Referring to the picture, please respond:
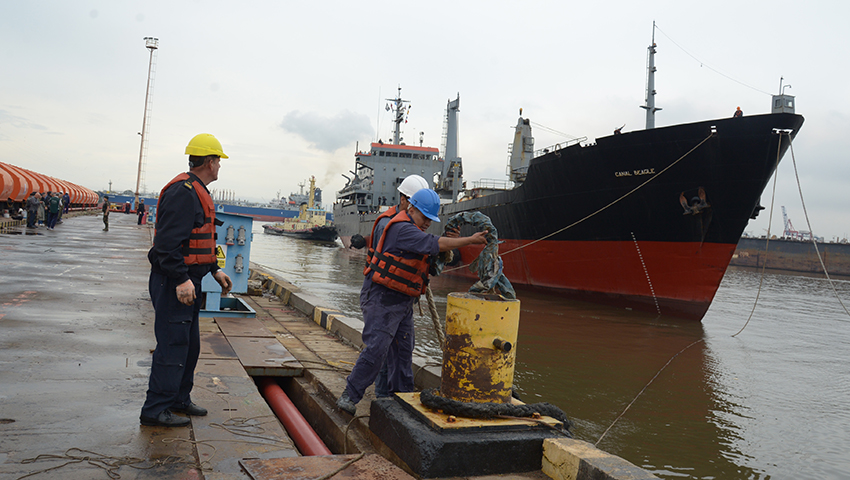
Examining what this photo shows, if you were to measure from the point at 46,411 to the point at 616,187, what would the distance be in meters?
12.6

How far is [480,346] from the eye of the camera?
106 inches

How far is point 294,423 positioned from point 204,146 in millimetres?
1806

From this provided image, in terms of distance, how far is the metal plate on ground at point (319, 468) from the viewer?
2.28m

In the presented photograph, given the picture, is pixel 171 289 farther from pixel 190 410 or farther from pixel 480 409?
pixel 480 409

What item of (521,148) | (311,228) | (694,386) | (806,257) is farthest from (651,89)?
(311,228)

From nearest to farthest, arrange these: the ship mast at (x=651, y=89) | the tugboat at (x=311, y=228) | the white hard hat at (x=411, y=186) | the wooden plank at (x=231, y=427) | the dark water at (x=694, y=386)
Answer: the wooden plank at (x=231, y=427) < the white hard hat at (x=411, y=186) < the dark water at (x=694, y=386) < the ship mast at (x=651, y=89) < the tugboat at (x=311, y=228)

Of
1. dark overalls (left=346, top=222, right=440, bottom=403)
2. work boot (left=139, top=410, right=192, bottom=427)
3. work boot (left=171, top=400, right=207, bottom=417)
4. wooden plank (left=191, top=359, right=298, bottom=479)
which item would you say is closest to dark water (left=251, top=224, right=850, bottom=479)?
dark overalls (left=346, top=222, right=440, bottom=403)

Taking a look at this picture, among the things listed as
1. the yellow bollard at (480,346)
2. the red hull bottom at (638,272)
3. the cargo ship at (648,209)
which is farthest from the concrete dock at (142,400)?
the red hull bottom at (638,272)

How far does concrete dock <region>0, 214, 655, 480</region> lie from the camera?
2.28 m

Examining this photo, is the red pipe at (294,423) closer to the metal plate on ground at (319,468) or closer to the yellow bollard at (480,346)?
the metal plate on ground at (319,468)

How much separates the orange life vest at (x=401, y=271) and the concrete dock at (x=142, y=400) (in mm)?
803

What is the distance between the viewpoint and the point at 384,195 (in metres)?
33.2

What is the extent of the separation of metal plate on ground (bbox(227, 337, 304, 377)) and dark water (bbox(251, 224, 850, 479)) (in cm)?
243

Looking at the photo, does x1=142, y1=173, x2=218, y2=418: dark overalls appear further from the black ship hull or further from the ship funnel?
the ship funnel
